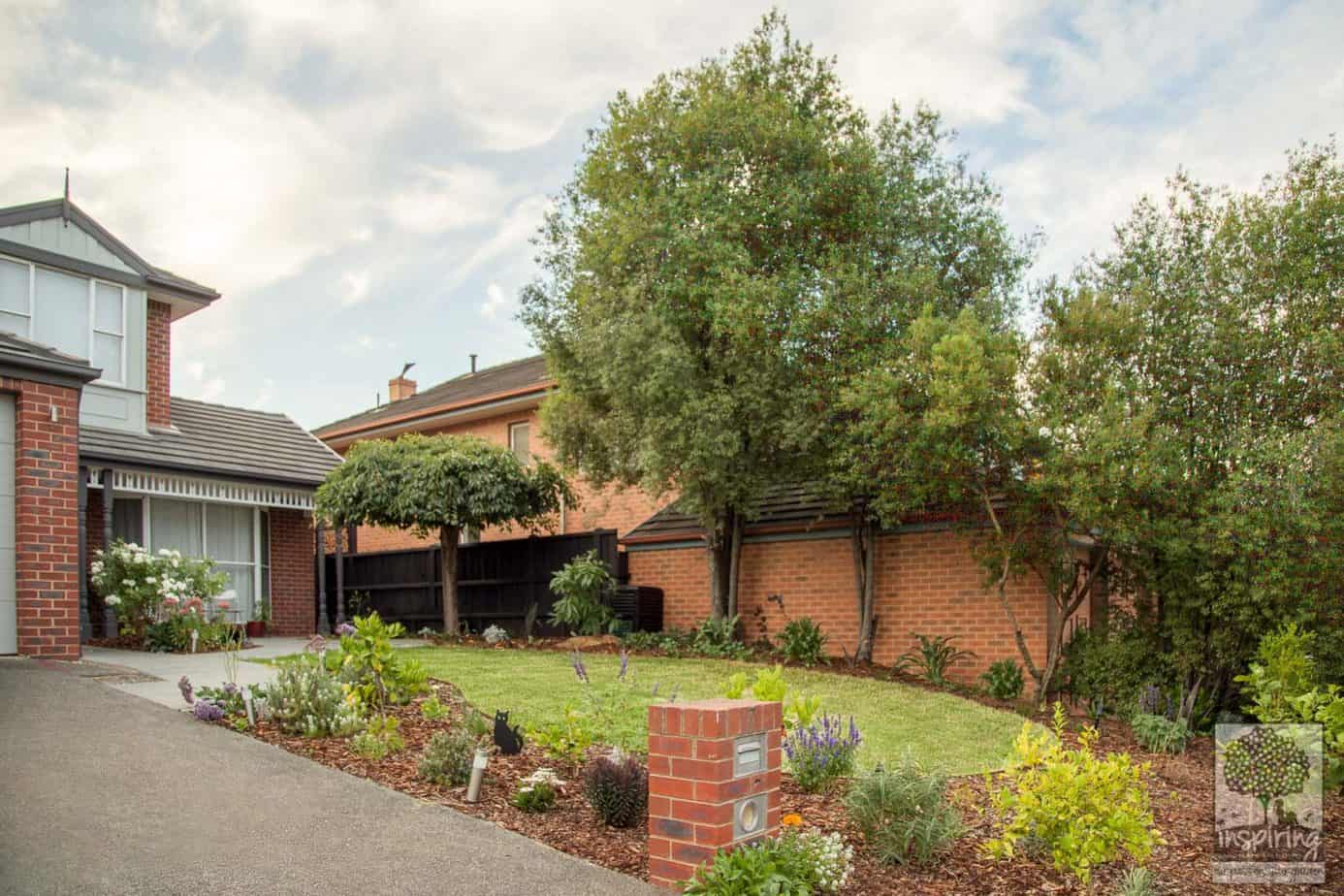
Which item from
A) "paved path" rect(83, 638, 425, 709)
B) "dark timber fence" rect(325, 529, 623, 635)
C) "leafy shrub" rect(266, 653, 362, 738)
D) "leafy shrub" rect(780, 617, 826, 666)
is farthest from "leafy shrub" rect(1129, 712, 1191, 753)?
"dark timber fence" rect(325, 529, 623, 635)

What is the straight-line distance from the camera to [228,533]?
Result: 17297 millimetres

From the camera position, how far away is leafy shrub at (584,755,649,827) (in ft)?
19.4

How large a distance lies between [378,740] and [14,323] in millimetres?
10851

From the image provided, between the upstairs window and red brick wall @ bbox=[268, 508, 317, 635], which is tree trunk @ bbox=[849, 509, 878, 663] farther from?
the upstairs window

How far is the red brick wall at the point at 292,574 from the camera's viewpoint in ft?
58.8

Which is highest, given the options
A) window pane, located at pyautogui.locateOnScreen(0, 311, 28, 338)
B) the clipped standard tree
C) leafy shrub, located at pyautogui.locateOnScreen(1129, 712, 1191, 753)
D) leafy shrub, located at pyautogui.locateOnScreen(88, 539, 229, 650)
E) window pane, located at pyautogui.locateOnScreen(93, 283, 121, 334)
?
window pane, located at pyautogui.locateOnScreen(93, 283, 121, 334)

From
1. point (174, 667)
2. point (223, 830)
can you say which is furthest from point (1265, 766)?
point (174, 667)

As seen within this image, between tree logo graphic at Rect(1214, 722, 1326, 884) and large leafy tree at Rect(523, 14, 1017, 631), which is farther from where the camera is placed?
large leafy tree at Rect(523, 14, 1017, 631)

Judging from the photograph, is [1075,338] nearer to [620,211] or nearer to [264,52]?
[620,211]

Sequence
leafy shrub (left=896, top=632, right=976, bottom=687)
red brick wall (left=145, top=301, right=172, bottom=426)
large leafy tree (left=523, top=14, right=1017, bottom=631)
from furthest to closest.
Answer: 1. red brick wall (left=145, top=301, right=172, bottom=426)
2. leafy shrub (left=896, top=632, right=976, bottom=687)
3. large leafy tree (left=523, top=14, right=1017, bottom=631)

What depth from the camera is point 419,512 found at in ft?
51.2

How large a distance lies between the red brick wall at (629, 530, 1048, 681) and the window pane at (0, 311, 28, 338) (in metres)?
9.61

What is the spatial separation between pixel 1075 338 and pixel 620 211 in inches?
225

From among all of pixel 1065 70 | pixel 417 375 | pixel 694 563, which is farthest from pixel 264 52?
pixel 417 375
